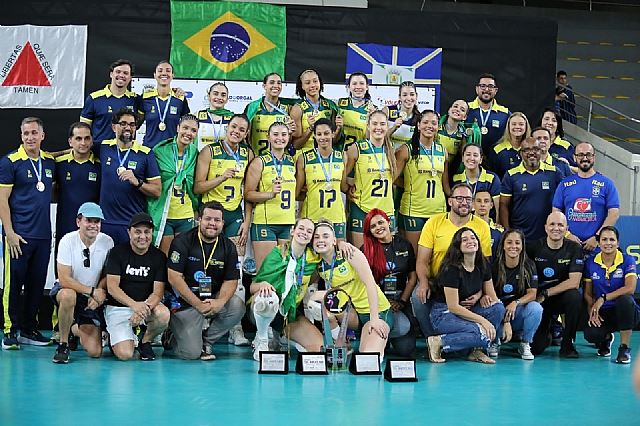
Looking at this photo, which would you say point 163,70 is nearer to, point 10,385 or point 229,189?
point 229,189

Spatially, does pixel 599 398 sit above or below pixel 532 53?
below

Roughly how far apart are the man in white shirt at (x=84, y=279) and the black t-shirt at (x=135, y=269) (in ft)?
0.48

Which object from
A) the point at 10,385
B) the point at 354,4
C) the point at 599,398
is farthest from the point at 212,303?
the point at 354,4

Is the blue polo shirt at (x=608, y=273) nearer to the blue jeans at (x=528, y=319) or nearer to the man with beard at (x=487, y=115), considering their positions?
the blue jeans at (x=528, y=319)

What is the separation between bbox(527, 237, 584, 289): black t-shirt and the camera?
841 centimetres

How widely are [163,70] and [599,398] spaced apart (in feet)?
16.0

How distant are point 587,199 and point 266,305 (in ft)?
11.1

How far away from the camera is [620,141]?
50.2ft

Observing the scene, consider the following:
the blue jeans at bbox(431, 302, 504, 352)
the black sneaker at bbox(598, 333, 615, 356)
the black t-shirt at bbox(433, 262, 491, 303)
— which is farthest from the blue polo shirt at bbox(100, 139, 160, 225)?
the black sneaker at bbox(598, 333, 615, 356)

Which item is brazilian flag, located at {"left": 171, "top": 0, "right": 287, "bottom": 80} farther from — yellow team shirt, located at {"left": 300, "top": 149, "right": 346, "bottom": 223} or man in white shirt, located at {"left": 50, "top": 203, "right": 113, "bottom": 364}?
man in white shirt, located at {"left": 50, "top": 203, "right": 113, "bottom": 364}

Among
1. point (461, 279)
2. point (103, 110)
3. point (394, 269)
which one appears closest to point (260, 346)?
point (394, 269)

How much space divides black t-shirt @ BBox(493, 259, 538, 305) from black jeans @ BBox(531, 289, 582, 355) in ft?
1.12

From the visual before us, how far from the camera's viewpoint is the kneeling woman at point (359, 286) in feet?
23.7

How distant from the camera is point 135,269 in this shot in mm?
7527
